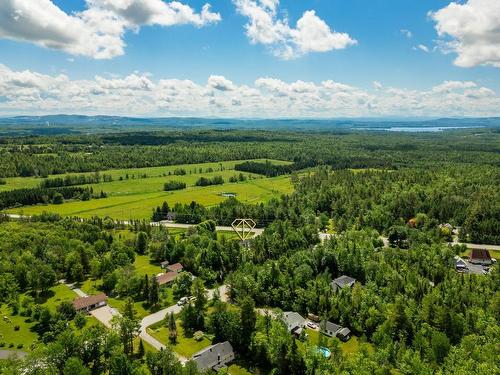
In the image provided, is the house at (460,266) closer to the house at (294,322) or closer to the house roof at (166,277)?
the house at (294,322)

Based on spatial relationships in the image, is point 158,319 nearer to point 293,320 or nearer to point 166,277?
point 166,277

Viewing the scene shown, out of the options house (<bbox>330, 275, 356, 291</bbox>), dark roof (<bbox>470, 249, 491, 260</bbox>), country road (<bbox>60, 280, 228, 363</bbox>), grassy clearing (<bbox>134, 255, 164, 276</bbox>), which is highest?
dark roof (<bbox>470, 249, 491, 260</bbox>)

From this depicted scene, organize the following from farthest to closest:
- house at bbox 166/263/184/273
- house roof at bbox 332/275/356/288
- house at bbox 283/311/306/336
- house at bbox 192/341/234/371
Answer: house at bbox 166/263/184/273 < house roof at bbox 332/275/356/288 < house at bbox 283/311/306/336 < house at bbox 192/341/234/371

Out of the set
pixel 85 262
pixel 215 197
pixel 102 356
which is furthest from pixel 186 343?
pixel 215 197

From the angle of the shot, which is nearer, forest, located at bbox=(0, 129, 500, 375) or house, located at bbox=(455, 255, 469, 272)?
forest, located at bbox=(0, 129, 500, 375)

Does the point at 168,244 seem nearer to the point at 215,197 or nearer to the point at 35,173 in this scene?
the point at 215,197

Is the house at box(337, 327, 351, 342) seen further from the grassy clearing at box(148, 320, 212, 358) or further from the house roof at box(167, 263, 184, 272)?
the house roof at box(167, 263, 184, 272)

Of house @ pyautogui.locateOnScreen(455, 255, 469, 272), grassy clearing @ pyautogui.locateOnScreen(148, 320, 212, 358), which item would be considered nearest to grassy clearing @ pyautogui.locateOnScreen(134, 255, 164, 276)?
grassy clearing @ pyautogui.locateOnScreen(148, 320, 212, 358)
